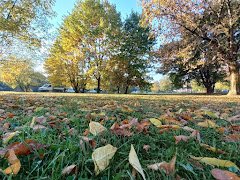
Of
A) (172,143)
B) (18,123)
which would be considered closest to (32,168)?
(172,143)

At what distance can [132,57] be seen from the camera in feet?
72.8

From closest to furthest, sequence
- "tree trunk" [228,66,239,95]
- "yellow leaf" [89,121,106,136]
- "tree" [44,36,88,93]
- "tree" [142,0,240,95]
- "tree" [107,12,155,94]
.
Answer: "yellow leaf" [89,121,106,136]
"tree" [142,0,240,95]
"tree trunk" [228,66,239,95]
"tree" [44,36,88,93]
"tree" [107,12,155,94]

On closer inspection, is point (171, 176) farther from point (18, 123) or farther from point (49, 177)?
point (18, 123)

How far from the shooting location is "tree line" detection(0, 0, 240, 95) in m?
7.10

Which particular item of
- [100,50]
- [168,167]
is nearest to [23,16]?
[168,167]

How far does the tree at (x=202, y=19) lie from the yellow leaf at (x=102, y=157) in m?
10.7

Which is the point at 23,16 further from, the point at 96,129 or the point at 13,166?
the point at 13,166

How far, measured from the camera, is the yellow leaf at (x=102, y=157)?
84cm

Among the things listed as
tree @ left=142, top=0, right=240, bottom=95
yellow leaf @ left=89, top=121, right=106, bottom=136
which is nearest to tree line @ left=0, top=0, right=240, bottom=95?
tree @ left=142, top=0, right=240, bottom=95

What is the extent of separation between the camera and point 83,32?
62.1 ft

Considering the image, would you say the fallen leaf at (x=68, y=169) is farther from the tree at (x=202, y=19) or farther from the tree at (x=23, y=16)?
the tree at (x=202, y=19)

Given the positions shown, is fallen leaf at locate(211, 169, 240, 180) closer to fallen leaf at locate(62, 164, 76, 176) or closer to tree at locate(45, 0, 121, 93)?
fallen leaf at locate(62, 164, 76, 176)

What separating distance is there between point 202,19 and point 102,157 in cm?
1225

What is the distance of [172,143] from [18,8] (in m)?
6.53
